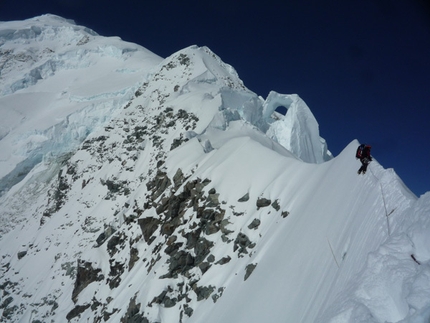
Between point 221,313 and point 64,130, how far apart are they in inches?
1441

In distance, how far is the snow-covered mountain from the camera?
5938 mm

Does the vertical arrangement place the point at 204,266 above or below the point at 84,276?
above

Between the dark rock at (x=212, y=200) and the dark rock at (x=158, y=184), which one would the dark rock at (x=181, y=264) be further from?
the dark rock at (x=158, y=184)

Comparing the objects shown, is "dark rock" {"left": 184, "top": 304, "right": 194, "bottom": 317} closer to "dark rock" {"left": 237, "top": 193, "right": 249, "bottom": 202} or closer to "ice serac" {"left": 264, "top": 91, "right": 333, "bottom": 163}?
"dark rock" {"left": 237, "top": 193, "right": 249, "bottom": 202}

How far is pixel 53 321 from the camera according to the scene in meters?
20.9

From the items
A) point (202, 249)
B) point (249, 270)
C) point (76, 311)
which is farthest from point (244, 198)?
point (76, 311)

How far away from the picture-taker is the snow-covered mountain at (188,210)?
5.94 m

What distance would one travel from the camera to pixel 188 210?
19.8 meters

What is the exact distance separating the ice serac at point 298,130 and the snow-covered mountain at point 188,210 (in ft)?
0.57

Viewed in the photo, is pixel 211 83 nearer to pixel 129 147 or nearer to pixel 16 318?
pixel 129 147

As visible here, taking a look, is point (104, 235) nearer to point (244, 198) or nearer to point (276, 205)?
point (244, 198)

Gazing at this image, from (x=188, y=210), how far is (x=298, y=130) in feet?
59.0

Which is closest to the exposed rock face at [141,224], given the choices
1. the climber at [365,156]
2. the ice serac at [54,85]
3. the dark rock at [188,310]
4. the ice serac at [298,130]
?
the dark rock at [188,310]

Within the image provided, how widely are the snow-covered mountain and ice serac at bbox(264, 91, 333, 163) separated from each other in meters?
0.17
